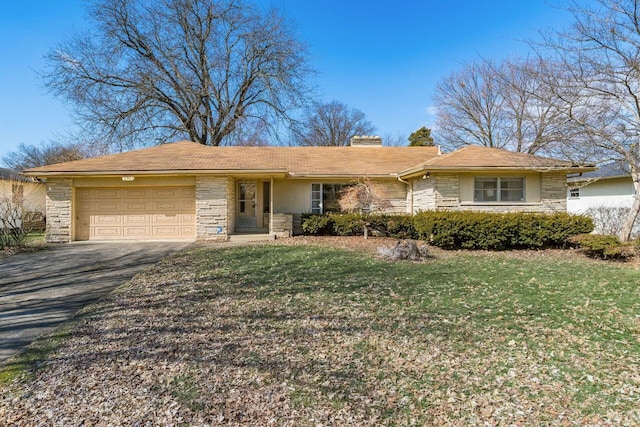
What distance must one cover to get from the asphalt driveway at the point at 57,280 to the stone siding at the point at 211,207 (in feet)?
2.94

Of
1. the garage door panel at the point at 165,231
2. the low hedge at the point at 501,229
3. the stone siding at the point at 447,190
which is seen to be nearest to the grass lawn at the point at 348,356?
Result: the low hedge at the point at 501,229

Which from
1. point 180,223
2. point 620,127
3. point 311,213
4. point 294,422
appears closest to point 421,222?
point 311,213

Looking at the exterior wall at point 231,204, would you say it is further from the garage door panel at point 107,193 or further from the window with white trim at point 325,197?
the garage door panel at point 107,193

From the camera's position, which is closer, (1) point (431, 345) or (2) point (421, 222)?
(1) point (431, 345)

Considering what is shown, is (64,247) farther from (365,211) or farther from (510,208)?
(510,208)

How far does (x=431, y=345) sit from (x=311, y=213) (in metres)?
10.7

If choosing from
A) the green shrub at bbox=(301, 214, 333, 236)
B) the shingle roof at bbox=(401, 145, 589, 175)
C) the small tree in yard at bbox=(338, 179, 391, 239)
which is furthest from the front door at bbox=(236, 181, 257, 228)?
the shingle roof at bbox=(401, 145, 589, 175)

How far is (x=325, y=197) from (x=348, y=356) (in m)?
11.4

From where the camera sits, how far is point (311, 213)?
1436 cm

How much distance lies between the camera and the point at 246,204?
14.9m

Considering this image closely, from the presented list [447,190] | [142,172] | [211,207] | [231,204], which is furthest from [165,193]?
[447,190]

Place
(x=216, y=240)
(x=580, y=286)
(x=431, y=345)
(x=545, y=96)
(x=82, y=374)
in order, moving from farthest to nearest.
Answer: (x=216, y=240) → (x=545, y=96) → (x=580, y=286) → (x=431, y=345) → (x=82, y=374)

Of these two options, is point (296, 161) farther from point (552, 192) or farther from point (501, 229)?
point (552, 192)

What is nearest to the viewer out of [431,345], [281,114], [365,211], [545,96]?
[431,345]
